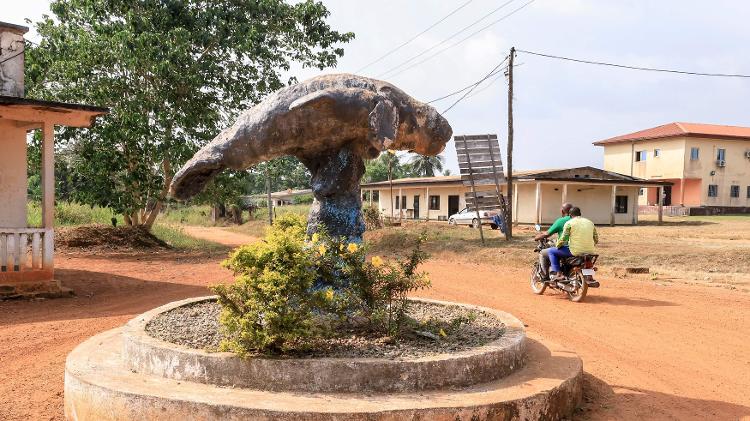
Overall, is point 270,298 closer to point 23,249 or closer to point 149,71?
point 23,249

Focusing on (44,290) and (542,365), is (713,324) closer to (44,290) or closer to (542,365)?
(542,365)

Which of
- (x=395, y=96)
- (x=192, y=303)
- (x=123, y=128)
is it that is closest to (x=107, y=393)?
(x=192, y=303)

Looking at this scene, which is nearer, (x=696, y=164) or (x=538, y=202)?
(x=538, y=202)

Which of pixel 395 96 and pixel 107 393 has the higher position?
Result: pixel 395 96

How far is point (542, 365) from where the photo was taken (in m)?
4.64

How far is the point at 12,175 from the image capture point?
10.6m

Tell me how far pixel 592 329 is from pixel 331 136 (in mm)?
4635

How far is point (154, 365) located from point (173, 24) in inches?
562

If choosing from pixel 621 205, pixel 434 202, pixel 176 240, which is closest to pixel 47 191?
pixel 176 240

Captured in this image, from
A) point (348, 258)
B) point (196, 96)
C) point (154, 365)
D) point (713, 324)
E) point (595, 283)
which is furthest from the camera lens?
point (196, 96)

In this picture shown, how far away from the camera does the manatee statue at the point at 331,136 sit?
15.6 feet

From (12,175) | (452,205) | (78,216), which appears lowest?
(78,216)

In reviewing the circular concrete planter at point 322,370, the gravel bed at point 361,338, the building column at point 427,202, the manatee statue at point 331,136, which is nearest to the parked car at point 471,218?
the building column at point 427,202

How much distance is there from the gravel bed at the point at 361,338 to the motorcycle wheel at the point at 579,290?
4354mm
